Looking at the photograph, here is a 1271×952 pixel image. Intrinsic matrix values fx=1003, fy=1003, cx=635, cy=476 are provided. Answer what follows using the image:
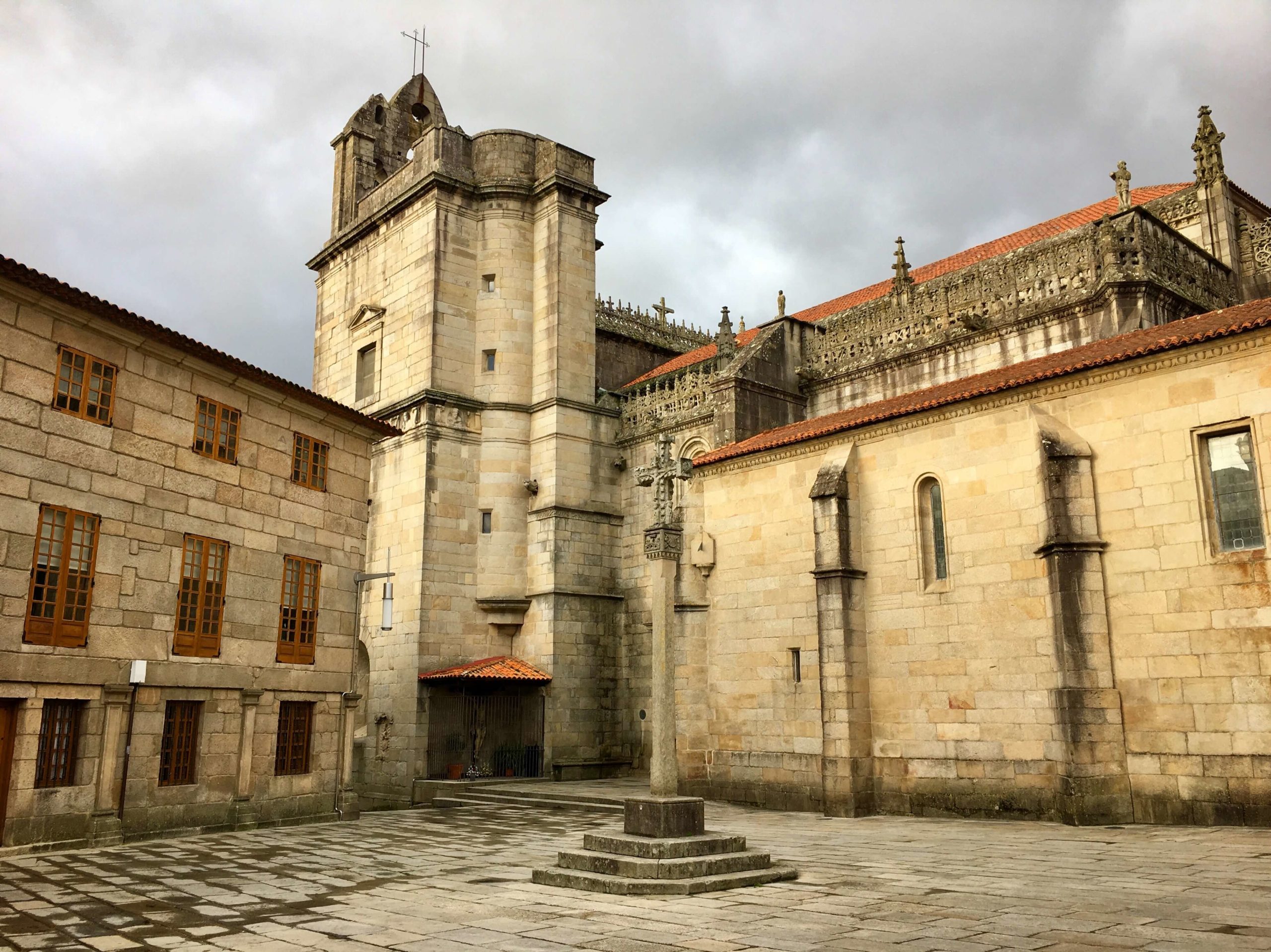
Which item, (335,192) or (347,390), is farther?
(335,192)

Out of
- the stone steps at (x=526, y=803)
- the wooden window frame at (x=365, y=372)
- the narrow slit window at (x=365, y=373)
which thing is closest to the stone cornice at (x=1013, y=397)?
the stone steps at (x=526, y=803)

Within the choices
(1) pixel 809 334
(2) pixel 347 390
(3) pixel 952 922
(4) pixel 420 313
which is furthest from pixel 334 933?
(2) pixel 347 390

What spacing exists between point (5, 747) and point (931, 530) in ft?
52.2

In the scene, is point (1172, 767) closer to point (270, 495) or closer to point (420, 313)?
point (270, 495)

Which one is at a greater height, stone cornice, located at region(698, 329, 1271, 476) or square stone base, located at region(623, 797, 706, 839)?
stone cornice, located at region(698, 329, 1271, 476)

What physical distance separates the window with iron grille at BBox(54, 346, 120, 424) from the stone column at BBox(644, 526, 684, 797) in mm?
9190

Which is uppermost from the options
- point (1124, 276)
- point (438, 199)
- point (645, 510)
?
point (438, 199)

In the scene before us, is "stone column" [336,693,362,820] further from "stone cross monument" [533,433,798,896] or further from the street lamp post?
"stone cross monument" [533,433,798,896]

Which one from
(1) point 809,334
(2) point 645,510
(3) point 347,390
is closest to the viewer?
(1) point 809,334

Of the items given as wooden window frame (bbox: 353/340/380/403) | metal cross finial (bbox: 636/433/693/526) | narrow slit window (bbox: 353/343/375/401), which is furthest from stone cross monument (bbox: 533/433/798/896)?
narrow slit window (bbox: 353/343/375/401)

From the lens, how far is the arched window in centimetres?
1927

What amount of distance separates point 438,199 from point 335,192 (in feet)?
27.3

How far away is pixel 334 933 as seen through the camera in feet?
29.6

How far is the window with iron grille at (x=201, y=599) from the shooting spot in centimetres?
1747
